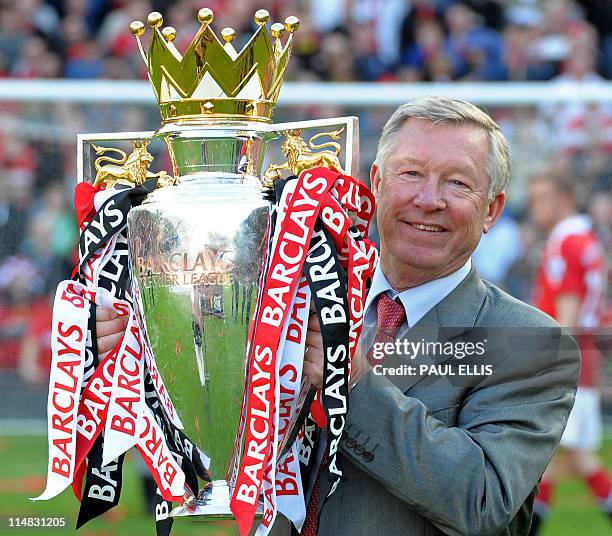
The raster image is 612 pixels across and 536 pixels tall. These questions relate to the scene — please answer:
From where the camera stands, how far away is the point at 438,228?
6.76 ft

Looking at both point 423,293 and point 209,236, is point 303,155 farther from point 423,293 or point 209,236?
point 423,293

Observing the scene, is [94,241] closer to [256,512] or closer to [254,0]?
[256,512]

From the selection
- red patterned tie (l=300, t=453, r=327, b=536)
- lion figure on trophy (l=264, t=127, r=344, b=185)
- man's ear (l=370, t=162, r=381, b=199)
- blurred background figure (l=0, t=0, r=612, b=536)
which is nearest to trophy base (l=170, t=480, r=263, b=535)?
red patterned tie (l=300, t=453, r=327, b=536)

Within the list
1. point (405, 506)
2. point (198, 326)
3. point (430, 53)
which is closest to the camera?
point (198, 326)

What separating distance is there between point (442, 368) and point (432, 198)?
0.27 m

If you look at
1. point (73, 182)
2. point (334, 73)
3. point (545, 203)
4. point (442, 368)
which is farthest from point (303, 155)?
point (334, 73)

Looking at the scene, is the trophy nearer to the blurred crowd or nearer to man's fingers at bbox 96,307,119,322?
man's fingers at bbox 96,307,119,322

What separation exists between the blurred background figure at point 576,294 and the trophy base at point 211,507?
3679 millimetres

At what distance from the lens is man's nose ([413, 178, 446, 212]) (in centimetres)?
203

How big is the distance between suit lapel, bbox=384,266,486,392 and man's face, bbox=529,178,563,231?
384 centimetres

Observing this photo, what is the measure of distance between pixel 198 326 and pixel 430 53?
7744 millimetres

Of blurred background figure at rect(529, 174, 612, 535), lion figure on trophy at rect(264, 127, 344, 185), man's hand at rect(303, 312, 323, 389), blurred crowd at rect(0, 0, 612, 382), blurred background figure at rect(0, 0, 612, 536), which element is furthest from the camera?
blurred crowd at rect(0, 0, 612, 382)

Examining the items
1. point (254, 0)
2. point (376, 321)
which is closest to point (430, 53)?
point (254, 0)

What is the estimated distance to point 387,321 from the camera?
2076 mm
